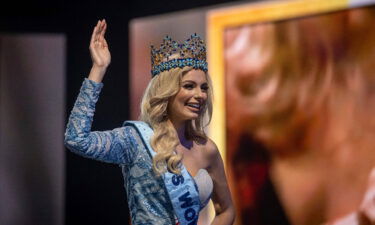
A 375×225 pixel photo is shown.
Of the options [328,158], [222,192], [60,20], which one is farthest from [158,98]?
[60,20]

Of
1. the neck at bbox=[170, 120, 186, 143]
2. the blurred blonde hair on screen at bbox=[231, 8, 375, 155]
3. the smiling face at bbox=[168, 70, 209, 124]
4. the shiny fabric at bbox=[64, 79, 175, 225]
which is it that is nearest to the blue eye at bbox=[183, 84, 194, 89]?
the smiling face at bbox=[168, 70, 209, 124]

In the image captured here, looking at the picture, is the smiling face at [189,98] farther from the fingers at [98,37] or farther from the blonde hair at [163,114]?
the fingers at [98,37]

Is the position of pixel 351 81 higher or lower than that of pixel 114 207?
higher

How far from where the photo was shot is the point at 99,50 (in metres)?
2.19

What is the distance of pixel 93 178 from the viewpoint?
3922 millimetres

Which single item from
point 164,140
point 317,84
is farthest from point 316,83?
point 164,140

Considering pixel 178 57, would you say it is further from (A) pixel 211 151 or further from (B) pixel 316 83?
(B) pixel 316 83

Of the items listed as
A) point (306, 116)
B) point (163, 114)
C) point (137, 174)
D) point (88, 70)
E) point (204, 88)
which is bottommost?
point (137, 174)

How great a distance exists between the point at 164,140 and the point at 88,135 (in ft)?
1.09

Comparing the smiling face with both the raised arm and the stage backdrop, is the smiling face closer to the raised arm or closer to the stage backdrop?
the raised arm

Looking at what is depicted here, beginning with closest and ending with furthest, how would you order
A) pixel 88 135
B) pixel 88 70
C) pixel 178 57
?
1. pixel 88 135
2. pixel 178 57
3. pixel 88 70

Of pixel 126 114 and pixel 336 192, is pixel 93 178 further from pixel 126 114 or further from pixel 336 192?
pixel 336 192

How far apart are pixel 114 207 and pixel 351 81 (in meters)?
1.77

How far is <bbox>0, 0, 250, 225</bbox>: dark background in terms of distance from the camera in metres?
3.89
